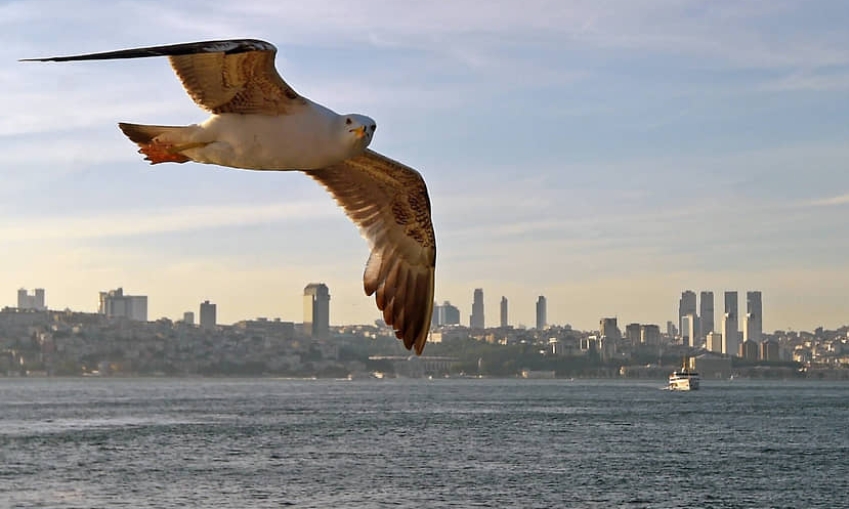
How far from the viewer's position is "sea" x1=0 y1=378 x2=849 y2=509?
4944 centimetres

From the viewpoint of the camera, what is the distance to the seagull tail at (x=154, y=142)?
682cm

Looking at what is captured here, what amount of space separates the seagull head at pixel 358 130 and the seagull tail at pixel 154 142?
2.75 ft

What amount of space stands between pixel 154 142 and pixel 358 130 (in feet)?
3.49

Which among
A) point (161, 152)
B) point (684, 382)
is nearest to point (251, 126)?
point (161, 152)

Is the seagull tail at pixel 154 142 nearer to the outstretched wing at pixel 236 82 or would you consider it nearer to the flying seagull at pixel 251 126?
the flying seagull at pixel 251 126

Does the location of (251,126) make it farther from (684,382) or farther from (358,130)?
(684,382)

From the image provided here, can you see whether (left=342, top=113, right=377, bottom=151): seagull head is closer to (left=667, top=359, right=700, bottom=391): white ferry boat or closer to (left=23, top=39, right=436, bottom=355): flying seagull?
(left=23, top=39, right=436, bottom=355): flying seagull

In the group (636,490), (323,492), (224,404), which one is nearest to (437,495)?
(323,492)

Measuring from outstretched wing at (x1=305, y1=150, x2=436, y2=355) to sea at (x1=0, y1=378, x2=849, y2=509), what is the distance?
38448 millimetres

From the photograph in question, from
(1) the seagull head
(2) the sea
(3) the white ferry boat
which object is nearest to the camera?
(1) the seagull head

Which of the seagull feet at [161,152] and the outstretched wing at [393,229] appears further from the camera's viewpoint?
the outstretched wing at [393,229]

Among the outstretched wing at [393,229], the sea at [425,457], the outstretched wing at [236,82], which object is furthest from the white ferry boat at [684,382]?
the outstretched wing at [236,82]

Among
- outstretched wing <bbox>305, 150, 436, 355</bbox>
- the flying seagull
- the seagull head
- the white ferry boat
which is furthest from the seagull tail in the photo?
the white ferry boat

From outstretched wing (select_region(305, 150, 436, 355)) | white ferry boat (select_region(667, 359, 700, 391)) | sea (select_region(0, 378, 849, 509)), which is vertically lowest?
sea (select_region(0, 378, 849, 509))
